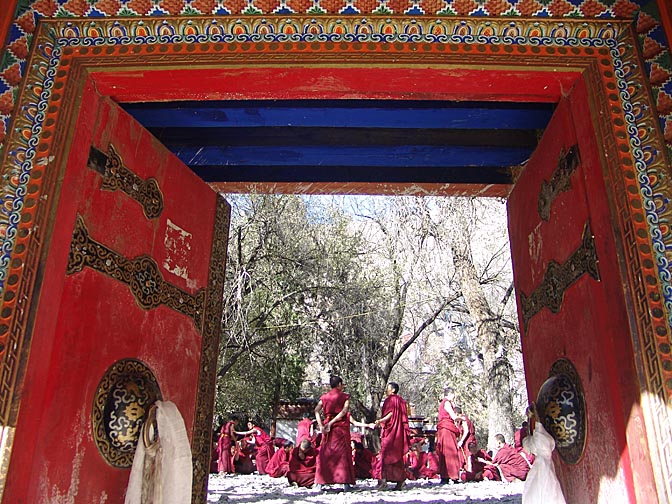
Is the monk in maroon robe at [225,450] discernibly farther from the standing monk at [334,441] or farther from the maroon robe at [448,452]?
the maroon robe at [448,452]

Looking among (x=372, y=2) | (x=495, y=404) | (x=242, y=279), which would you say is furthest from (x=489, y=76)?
(x=495, y=404)

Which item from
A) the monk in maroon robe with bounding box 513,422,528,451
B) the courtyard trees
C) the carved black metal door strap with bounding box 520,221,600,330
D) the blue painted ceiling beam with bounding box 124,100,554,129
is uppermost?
the courtyard trees

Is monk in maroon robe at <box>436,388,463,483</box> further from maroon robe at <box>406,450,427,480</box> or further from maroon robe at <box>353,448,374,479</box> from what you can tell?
maroon robe at <box>353,448,374,479</box>

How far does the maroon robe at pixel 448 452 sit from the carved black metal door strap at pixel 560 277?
572cm

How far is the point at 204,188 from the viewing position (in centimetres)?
378

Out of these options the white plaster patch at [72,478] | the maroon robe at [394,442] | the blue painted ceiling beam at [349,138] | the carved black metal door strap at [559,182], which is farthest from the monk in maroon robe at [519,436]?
the white plaster patch at [72,478]

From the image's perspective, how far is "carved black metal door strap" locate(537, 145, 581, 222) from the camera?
2703mm

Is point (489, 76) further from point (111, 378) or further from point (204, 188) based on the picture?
point (111, 378)

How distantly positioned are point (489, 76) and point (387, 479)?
6197mm

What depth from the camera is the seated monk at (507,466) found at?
880 centimetres

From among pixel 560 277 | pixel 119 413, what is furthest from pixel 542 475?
pixel 119 413

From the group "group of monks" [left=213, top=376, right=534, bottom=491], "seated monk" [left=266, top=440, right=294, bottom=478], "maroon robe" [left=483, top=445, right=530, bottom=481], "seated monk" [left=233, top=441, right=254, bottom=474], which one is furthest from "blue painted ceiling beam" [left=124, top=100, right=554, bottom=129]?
"seated monk" [left=233, top=441, right=254, bottom=474]

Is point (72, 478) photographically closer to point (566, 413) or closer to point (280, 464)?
point (566, 413)

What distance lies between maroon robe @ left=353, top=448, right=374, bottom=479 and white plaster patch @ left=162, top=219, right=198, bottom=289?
680 cm
